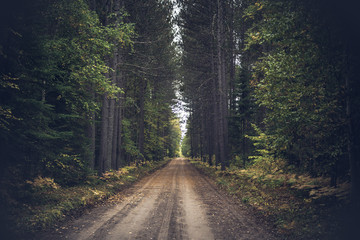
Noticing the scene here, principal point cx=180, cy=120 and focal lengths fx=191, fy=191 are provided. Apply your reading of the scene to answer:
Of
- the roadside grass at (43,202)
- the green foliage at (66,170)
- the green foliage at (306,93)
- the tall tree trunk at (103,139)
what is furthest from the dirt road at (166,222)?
the tall tree trunk at (103,139)

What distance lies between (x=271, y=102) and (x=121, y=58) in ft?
41.8

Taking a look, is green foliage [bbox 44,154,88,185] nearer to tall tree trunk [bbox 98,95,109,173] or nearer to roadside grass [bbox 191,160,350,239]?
tall tree trunk [bbox 98,95,109,173]

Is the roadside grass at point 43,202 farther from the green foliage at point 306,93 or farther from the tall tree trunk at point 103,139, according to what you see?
the green foliage at point 306,93

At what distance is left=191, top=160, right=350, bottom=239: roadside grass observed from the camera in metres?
4.84

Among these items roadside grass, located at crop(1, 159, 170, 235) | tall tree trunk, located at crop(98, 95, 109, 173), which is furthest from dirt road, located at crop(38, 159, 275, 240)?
tall tree trunk, located at crop(98, 95, 109, 173)

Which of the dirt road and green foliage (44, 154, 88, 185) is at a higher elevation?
green foliage (44, 154, 88, 185)

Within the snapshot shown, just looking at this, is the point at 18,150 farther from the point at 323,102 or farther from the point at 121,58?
the point at 121,58

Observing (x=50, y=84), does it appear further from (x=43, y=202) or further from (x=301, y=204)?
(x=301, y=204)

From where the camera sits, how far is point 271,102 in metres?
7.51

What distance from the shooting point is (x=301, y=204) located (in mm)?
6488

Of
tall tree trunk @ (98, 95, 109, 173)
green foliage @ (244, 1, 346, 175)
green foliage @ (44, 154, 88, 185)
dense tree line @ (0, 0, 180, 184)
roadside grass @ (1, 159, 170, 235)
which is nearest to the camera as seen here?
green foliage @ (244, 1, 346, 175)

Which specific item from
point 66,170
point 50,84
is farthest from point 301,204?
point 50,84

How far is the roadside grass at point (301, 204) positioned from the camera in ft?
15.9

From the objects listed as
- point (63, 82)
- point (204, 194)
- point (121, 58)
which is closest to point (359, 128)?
point (204, 194)
